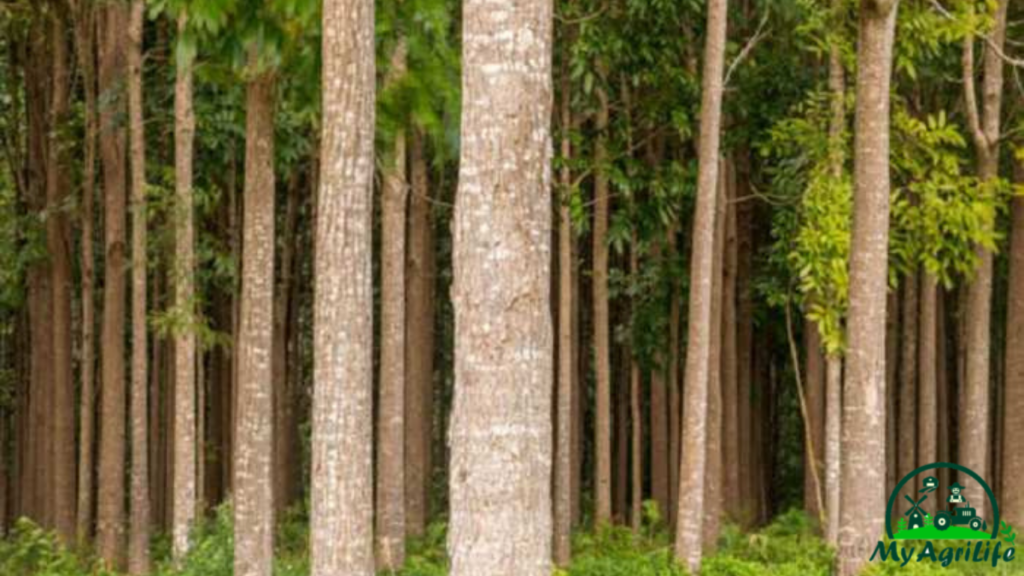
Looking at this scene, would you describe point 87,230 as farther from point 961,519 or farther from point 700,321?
point 961,519

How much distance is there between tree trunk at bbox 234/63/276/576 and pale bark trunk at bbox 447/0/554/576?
222 inches

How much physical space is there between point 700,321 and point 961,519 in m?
4.47

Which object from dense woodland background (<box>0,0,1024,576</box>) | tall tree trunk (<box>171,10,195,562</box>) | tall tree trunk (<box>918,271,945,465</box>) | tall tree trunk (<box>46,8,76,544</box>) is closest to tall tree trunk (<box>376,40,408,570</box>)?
dense woodland background (<box>0,0,1024,576</box>)

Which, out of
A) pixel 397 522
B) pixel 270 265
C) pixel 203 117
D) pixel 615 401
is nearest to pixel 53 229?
pixel 203 117

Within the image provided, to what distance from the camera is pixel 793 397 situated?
96.2ft

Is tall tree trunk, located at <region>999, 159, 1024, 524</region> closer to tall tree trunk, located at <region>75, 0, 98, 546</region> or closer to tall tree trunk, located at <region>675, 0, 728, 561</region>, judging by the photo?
tall tree trunk, located at <region>675, 0, 728, 561</region>

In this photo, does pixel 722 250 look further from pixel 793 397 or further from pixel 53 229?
pixel 793 397

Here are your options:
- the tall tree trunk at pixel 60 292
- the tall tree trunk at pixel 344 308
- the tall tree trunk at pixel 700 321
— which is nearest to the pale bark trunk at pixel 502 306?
the tall tree trunk at pixel 344 308

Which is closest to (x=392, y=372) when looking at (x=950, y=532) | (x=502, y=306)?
(x=950, y=532)

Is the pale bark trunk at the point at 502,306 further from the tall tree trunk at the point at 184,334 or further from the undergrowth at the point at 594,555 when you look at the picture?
the tall tree trunk at the point at 184,334

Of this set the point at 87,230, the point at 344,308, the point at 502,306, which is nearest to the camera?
the point at 502,306

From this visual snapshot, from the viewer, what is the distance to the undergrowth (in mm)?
13188

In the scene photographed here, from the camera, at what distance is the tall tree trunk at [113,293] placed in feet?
55.6

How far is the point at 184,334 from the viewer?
14578 millimetres
